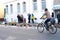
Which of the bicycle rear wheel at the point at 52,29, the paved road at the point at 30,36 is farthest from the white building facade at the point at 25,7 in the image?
the bicycle rear wheel at the point at 52,29

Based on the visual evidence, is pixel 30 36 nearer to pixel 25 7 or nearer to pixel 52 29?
pixel 52 29

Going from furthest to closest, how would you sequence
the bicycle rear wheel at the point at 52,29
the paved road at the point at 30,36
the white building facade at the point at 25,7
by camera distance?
the white building facade at the point at 25,7, the bicycle rear wheel at the point at 52,29, the paved road at the point at 30,36

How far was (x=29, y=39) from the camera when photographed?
1620 centimetres

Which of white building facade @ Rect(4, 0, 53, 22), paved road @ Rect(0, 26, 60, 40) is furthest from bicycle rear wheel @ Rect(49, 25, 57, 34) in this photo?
white building facade @ Rect(4, 0, 53, 22)

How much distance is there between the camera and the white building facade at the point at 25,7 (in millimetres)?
A: 38531

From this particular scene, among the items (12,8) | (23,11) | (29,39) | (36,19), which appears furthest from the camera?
(12,8)

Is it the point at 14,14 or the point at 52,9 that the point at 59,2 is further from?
the point at 14,14

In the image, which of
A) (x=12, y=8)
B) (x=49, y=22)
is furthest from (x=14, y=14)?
(x=49, y=22)

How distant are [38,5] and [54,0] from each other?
3.57 meters

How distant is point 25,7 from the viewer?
140ft

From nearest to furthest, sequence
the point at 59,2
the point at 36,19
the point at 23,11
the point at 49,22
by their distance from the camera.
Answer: the point at 49,22
the point at 59,2
the point at 36,19
the point at 23,11

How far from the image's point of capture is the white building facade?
3853cm

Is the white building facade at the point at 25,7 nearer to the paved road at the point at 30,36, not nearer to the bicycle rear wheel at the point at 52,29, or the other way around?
the paved road at the point at 30,36

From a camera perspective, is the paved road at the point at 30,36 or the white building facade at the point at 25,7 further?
the white building facade at the point at 25,7
